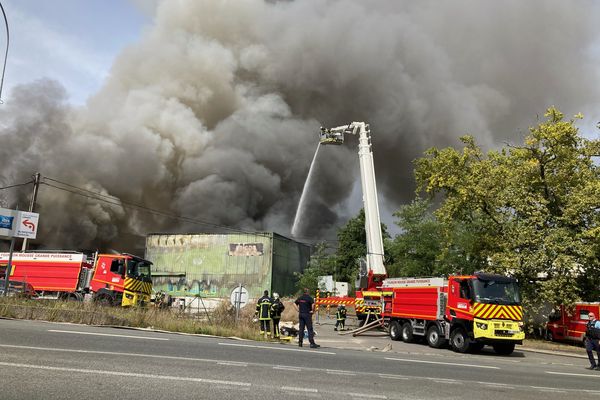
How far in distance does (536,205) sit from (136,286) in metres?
17.8

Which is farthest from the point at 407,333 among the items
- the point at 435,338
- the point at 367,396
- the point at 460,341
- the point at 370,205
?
the point at 367,396

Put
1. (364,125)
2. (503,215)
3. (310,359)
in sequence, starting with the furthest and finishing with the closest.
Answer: (364,125) → (503,215) → (310,359)

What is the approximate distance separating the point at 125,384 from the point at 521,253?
17960mm

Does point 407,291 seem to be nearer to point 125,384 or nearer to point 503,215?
point 503,215

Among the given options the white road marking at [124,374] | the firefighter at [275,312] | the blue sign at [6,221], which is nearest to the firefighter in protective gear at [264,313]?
the firefighter at [275,312]

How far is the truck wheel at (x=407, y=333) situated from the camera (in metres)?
16.4

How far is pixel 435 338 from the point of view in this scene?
1500cm

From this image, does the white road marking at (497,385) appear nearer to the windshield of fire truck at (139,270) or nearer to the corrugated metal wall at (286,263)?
the windshield of fire truck at (139,270)

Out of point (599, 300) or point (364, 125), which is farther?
point (364, 125)

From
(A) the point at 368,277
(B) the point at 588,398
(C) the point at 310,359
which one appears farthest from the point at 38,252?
(B) the point at 588,398

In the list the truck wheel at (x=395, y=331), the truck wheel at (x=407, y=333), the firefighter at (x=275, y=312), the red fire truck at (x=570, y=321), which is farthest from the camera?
the red fire truck at (x=570, y=321)

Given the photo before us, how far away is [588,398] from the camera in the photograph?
676cm

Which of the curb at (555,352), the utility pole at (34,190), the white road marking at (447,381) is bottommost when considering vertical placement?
the curb at (555,352)

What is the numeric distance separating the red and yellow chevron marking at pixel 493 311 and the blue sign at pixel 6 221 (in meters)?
16.0
